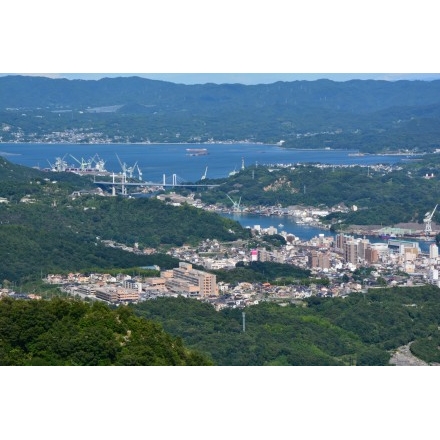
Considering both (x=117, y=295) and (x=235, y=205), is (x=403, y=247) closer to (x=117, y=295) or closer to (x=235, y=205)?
(x=117, y=295)

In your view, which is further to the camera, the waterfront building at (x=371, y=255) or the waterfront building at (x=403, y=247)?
the waterfront building at (x=403, y=247)

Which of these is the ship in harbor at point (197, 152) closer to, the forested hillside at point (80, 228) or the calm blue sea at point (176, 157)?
the calm blue sea at point (176, 157)

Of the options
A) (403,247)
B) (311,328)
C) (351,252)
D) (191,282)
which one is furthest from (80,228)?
(311,328)

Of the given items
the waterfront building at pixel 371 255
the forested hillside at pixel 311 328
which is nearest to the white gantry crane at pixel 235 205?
the waterfront building at pixel 371 255

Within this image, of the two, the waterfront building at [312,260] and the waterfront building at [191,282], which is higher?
the waterfront building at [191,282]

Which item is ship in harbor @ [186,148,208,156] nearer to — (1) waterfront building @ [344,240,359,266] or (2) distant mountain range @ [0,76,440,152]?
(2) distant mountain range @ [0,76,440,152]

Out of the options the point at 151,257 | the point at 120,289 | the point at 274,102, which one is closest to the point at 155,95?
the point at 274,102

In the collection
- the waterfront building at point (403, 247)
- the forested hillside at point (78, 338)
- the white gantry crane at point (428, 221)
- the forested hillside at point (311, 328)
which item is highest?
the forested hillside at point (78, 338)
